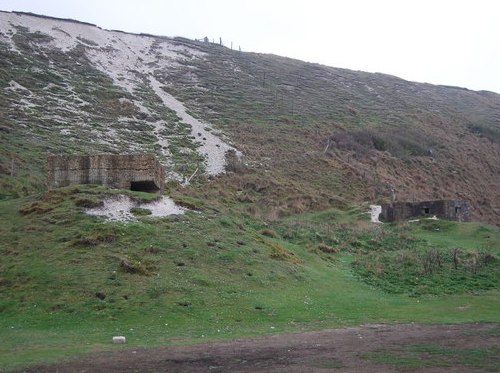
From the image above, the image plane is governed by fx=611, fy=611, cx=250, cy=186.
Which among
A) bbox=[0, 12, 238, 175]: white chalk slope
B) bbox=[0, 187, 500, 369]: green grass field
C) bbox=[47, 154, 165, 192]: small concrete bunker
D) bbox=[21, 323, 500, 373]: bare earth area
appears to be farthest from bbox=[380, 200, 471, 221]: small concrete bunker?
bbox=[21, 323, 500, 373]: bare earth area

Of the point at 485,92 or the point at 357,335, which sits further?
the point at 485,92

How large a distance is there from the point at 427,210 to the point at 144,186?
66.6 ft

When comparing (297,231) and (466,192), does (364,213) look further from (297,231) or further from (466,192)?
Result: (466,192)

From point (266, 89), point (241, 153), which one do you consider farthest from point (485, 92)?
point (241, 153)

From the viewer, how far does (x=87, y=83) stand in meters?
60.9

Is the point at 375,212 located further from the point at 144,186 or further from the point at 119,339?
the point at 119,339

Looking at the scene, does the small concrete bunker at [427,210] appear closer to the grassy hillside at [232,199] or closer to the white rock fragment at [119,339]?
the grassy hillside at [232,199]

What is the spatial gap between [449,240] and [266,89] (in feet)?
157

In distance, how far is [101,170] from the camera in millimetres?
24500

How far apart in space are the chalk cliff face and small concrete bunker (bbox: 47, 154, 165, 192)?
5152mm

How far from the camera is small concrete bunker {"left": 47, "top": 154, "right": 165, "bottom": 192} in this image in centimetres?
2450

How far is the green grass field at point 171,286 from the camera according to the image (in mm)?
14836

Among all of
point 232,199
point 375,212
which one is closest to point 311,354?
point 232,199

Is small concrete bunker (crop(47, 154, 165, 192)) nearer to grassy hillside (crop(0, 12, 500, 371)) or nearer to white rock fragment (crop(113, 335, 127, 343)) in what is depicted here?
grassy hillside (crop(0, 12, 500, 371))
